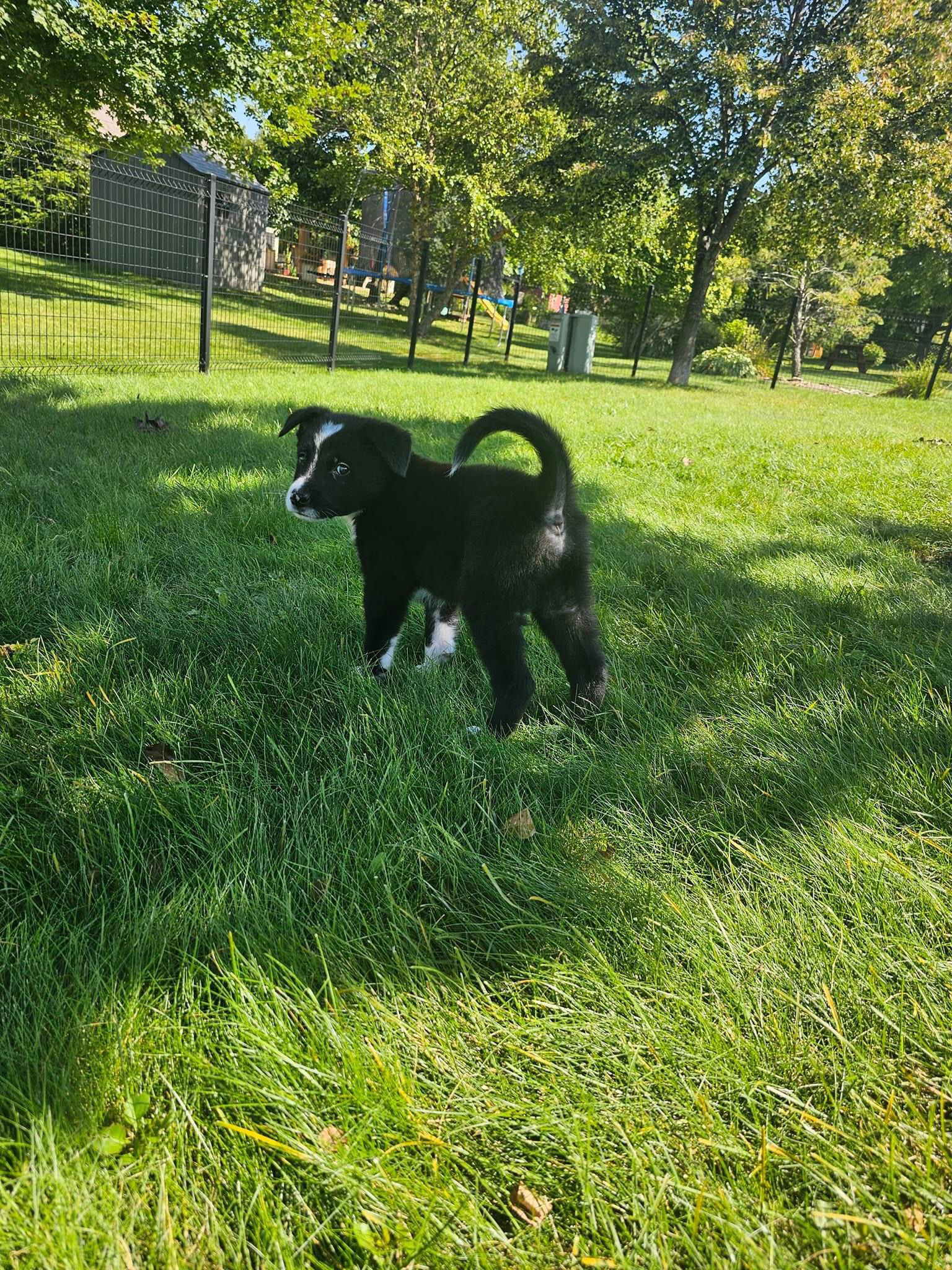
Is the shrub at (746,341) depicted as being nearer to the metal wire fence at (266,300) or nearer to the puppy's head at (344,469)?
the metal wire fence at (266,300)

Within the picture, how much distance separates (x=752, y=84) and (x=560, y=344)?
6.76 meters

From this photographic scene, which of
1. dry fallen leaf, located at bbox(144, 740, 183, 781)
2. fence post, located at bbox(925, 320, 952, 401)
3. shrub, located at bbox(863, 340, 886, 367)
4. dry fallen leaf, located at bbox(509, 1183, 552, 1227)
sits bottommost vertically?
dry fallen leaf, located at bbox(144, 740, 183, 781)

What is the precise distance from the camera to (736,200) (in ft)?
53.5

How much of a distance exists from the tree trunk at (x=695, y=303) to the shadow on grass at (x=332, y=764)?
53.5 ft

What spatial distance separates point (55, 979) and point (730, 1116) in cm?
122

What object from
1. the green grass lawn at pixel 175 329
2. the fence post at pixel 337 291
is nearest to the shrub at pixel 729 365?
the green grass lawn at pixel 175 329

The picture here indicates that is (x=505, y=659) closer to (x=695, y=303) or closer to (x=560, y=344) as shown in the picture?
(x=695, y=303)

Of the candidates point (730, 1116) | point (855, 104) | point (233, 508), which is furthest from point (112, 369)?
point (855, 104)

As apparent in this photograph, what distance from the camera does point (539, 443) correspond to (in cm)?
213

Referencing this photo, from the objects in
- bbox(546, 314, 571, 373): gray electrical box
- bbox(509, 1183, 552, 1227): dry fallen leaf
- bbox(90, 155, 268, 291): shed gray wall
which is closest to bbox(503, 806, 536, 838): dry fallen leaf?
bbox(509, 1183, 552, 1227): dry fallen leaf

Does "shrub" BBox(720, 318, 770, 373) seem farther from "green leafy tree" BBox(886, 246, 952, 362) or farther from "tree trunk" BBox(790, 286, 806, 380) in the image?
"green leafy tree" BBox(886, 246, 952, 362)

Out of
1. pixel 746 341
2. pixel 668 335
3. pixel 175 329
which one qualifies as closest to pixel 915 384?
pixel 746 341

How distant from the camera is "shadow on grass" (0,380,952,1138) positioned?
4.85 ft

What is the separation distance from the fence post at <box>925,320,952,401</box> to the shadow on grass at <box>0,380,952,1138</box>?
766 inches
